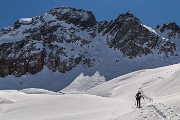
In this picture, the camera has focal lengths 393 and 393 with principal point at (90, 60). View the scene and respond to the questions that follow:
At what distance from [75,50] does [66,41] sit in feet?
29.1

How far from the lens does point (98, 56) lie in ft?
475

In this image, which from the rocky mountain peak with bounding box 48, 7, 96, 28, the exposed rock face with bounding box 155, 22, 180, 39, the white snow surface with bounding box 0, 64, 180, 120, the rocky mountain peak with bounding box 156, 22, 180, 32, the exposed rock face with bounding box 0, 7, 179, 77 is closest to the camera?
the white snow surface with bounding box 0, 64, 180, 120

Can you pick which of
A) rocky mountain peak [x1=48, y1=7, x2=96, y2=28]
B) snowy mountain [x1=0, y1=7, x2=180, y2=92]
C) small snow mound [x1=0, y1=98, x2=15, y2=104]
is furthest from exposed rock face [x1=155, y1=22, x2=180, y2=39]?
small snow mound [x1=0, y1=98, x2=15, y2=104]

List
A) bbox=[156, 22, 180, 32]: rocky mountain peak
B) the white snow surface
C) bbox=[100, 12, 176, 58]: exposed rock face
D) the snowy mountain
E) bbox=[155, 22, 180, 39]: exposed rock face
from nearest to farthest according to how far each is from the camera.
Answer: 1. the white snow surface
2. the snowy mountain
3. bbox=[100, 12, 176, 58]: exposed rock face
4. bbox=[156, 22, 180, 32]: rocky mountain peak
5. bbox=[155, 22, 180, 39]: exposed rock face

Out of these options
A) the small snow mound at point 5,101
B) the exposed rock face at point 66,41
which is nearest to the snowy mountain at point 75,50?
the exposed rock face at point 66,41

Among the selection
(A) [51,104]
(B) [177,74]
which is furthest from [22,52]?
(A) [51,104]

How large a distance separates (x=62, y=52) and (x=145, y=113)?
124 m

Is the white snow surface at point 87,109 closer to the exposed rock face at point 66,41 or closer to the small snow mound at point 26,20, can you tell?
the exposed rock face at point 66,41

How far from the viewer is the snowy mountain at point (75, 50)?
132000 mm

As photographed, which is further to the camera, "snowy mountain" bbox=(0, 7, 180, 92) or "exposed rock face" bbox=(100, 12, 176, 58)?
"exposed rock face" bbox=(100, 12, 176, 58)

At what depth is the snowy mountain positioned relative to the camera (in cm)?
13200

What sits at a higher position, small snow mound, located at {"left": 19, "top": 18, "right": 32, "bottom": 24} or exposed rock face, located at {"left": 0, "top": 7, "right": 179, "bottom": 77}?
small snow mound, located at {"left": 19, "top": 18, "right": 32, "bottom": 24}

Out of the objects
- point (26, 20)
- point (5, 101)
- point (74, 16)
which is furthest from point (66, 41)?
point (5, 101)

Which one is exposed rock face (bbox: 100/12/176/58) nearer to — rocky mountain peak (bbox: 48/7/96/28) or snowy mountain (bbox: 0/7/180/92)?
snowy mountain (bbox: 0/7/180/92)
